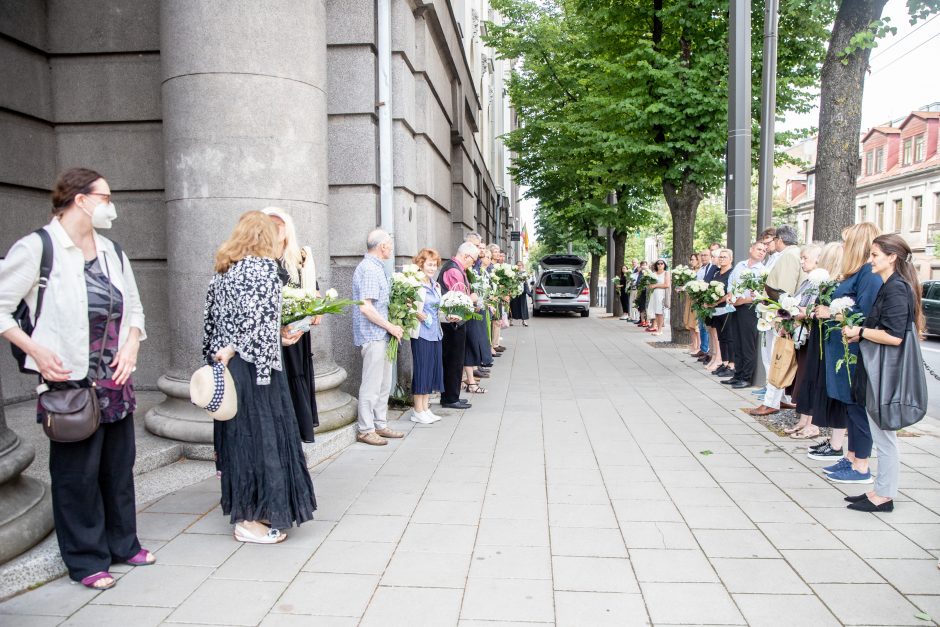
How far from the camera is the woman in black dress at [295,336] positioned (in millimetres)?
4613

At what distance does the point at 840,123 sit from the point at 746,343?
3.01 metres

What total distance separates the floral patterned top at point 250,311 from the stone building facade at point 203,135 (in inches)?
47.4

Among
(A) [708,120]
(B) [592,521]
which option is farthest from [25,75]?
(A) [708,120]

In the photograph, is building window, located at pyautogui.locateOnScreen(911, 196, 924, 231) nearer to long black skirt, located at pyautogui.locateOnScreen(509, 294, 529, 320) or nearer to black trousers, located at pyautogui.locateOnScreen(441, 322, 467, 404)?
long black skirt, located at pyautogui.locateOnScreen(509, 294, 529, 320)

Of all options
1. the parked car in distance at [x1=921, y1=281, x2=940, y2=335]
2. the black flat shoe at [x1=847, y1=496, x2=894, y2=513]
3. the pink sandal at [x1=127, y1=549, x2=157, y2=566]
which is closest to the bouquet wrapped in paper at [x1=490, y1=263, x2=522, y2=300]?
the black flat shoe at [x1=847, y1=496, x2=894, y2=513]

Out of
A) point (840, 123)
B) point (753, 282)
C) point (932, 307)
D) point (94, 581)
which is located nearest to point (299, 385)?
point (94, 581)

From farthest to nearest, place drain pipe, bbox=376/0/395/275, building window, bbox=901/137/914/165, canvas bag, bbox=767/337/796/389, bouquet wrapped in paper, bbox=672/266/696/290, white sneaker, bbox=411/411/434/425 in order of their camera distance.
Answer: building window, bbox=901/137/914/165
bouquet wrapped in paper, bbox=672/266/696/290
drain pipe, bbox=376/0/395/275
white sneaker, bbox=411/411/434/425
canvas bag, bbox=767/337/796/389

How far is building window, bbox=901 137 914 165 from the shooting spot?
162 feet

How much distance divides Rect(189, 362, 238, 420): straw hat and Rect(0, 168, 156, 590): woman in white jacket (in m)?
0.33

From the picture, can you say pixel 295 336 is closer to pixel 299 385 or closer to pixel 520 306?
pixel 299 385

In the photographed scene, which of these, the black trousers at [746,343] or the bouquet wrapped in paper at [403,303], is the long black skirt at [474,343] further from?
the black trousers at [746,343]

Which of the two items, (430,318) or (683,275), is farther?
(683,275)

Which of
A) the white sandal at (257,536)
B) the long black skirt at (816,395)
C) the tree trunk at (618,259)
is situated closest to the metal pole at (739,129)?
the long black skirt at (816,395)

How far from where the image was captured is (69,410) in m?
3.38
